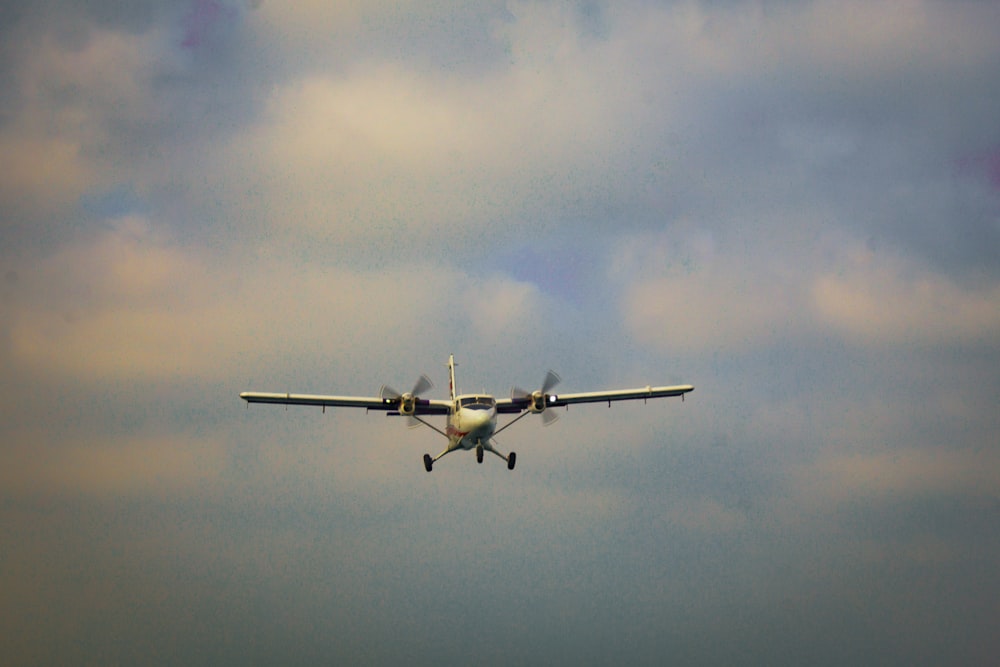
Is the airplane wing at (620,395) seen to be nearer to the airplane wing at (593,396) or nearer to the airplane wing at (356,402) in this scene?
the airplane wing at (593,396)

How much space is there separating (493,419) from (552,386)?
688 cm

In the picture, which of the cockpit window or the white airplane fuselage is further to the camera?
the cockpit window

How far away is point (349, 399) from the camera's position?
226 ft

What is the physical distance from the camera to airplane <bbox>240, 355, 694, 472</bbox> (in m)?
64.9

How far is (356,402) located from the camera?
6906cm

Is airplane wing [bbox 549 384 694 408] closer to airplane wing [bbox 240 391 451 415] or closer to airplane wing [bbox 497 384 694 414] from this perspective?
airplane wing [bbox 497 384 694 414]

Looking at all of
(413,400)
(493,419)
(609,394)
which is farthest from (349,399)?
(609,394)

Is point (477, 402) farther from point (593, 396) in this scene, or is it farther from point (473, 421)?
point (593, 396)

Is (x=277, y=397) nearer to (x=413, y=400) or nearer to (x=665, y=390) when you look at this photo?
(x=413, y=400)

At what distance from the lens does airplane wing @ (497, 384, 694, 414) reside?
228ft

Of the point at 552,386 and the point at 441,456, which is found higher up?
the point at 552,386

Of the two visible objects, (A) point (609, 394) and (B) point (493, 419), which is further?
(A) point (609, 394)

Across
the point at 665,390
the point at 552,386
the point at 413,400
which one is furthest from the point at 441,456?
the point at 665,390

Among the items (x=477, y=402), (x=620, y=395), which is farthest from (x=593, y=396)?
(x=477, y=402)
